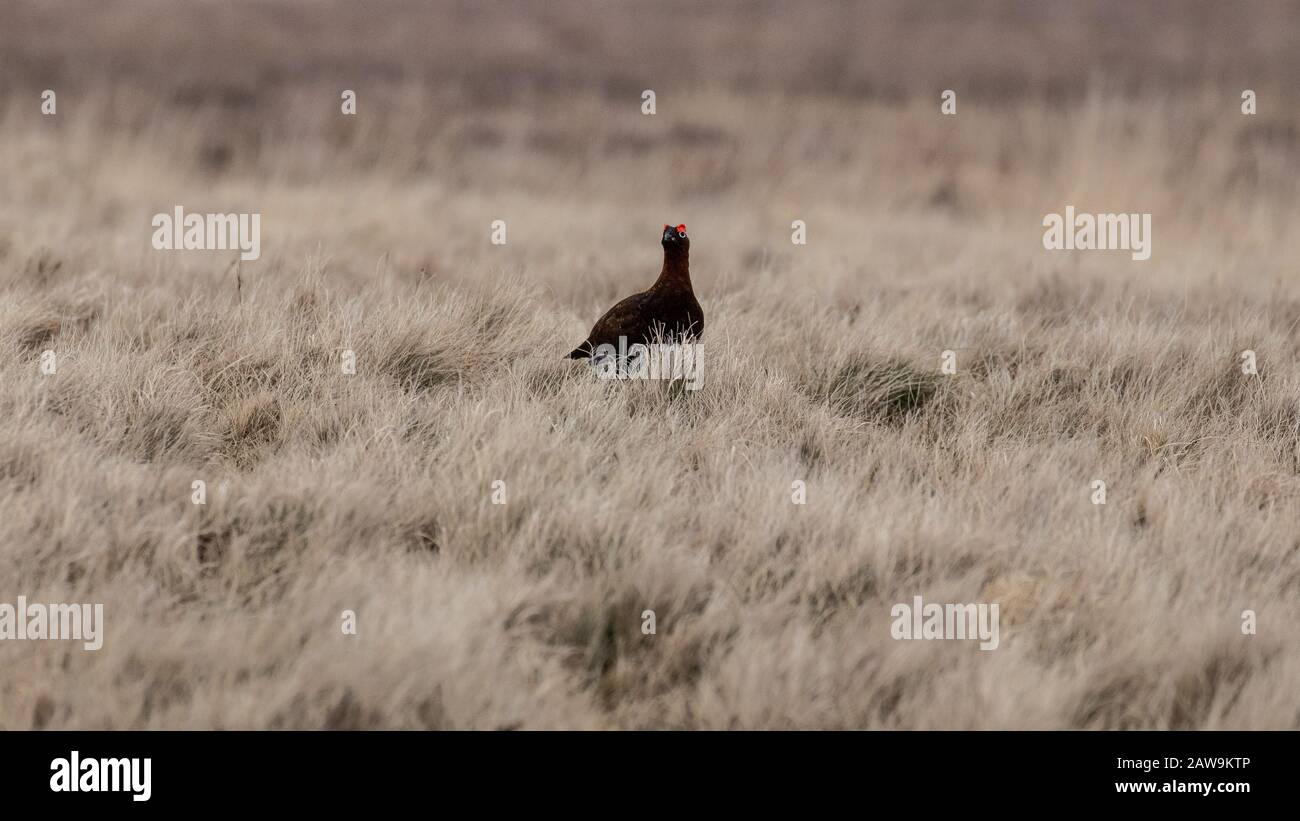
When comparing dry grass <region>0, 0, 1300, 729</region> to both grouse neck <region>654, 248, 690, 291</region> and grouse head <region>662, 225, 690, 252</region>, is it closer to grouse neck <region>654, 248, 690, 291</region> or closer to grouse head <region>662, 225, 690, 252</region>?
grouse neck <region>654, 248, 690, 291</region>

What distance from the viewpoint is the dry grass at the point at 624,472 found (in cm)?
272

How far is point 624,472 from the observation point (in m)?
3.71

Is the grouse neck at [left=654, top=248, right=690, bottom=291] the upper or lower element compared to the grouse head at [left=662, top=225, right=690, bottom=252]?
lower

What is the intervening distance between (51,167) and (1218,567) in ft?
32.9

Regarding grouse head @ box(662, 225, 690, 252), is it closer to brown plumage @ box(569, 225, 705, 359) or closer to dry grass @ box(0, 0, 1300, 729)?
brown plumage @ box(569, 225, 705, 359)

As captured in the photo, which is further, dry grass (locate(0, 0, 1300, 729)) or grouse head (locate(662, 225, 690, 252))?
grouse head (locate(662, 225, 690, 252))

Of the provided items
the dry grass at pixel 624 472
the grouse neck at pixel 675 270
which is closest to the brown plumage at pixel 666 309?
the grouse neck at pixel 675 270

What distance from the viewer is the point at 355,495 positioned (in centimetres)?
341

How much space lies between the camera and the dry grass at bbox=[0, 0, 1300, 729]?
2725 mm

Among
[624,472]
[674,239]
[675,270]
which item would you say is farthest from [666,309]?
[624,472]

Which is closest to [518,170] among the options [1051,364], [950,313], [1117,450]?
[950,313]

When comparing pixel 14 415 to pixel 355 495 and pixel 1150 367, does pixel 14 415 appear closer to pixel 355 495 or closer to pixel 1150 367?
pixel 355 495

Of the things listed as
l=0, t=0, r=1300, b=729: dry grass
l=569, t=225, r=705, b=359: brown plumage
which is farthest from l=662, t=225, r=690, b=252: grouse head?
l=0, t=0, r=1300, b=729: dry grass

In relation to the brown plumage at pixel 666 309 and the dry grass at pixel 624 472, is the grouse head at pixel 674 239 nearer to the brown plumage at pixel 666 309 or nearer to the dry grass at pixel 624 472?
the brown plumage at pixel 666 309
